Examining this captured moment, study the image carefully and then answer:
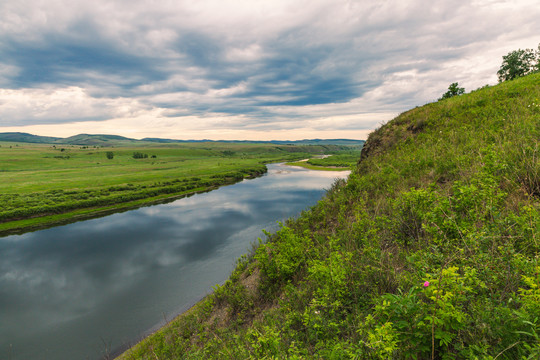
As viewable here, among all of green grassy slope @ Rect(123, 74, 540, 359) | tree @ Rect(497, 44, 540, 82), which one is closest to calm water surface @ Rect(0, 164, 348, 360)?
green grassy slope @ Rect(123, 74, 540, 359)

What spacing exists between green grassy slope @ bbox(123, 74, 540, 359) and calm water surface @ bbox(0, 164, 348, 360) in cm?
744

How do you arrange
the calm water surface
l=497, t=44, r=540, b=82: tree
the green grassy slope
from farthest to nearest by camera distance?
1. l=497, t=44, r=540, b=82: tree
2. the calm water surface
3. the green grassy slope

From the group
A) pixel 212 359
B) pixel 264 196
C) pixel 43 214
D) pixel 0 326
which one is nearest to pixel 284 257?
pixel 212 359

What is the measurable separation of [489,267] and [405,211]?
12.3 feet

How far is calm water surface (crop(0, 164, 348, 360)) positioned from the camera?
15242mm

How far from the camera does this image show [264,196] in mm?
53344

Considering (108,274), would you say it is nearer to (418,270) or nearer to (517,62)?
(418,270)

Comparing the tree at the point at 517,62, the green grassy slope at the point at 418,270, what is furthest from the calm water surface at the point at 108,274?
the tree at the point at 517,62

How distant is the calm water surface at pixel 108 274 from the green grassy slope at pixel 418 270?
744 cm

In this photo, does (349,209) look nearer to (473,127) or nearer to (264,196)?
(473,127)

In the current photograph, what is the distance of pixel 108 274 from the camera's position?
22.3 m

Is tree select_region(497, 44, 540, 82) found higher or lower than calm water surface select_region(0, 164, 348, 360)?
higher

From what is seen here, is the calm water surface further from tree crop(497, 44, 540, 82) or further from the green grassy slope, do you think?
tree crop(497, 44, 540, 82)

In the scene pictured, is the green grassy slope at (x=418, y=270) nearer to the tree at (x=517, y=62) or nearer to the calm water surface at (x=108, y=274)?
the calm water surface at (x=108, y=274)
